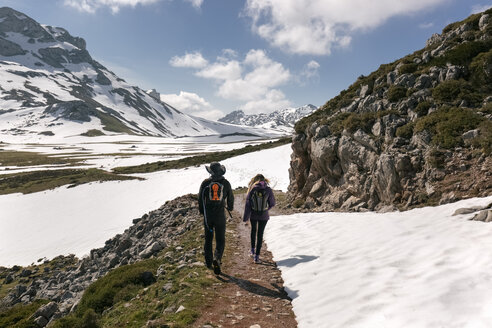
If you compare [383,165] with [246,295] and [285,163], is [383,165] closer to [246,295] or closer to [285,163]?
[246,295]

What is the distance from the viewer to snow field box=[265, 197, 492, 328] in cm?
521

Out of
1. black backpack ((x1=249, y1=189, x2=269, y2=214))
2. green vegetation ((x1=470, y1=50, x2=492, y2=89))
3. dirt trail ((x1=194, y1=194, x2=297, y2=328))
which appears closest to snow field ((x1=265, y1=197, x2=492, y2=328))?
dirt trail ((x1=194, y1=194, x2=297, y2=328))

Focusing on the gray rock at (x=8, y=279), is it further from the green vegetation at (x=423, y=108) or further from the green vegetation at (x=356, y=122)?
the green vegetation at (x=423, y=108)

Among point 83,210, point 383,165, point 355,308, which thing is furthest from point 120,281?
point 83,210

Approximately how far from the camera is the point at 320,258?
920 cm

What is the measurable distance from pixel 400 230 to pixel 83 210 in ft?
130

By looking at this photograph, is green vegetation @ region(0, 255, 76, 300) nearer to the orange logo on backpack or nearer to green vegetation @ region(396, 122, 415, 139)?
the orange logo on backpack

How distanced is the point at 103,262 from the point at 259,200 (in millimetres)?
13273

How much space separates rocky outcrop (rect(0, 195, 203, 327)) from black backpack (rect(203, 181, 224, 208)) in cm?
280

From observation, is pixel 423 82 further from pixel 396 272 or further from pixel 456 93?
pixel 396 272

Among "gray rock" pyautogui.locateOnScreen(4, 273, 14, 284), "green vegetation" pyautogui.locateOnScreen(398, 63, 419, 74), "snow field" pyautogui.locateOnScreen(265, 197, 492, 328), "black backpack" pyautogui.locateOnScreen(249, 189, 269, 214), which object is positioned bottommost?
"gray rock" pyautogui.locateOnScreen(4, 273, 14, 284)

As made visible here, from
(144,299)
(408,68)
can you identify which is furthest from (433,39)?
(144,299)

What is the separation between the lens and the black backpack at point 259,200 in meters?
9.77

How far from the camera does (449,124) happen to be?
44.6 ft
